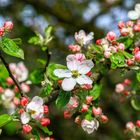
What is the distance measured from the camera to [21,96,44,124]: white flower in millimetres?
1751

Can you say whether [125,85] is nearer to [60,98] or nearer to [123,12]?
[60,98]

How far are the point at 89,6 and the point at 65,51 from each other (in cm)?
119

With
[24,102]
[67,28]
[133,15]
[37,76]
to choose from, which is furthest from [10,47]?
[67,28]

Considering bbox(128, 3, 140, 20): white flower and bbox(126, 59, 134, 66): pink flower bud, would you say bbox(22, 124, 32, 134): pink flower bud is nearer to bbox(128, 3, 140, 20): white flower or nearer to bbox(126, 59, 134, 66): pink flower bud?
bbox(126, 59, 134, 66): pink flower bud

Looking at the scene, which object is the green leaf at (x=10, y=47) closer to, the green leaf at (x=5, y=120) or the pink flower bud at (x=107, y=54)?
the green leaf at (x=5, y=120)

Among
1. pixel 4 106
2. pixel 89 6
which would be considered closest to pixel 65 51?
pixel 89 6

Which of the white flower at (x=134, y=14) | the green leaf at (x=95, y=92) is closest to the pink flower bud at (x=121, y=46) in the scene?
the green leaf at (x=95, y=92)

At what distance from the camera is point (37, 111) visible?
1.76 metres

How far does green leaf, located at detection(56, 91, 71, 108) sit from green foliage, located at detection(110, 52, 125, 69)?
22 centimetres

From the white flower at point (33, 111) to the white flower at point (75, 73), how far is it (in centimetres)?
13

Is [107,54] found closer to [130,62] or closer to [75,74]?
[130,62]

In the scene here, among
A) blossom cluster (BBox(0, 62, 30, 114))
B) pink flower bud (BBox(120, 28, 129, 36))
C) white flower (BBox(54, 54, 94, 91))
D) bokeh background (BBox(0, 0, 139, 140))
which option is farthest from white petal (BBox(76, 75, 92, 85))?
bokeh background (BBox(0, 0, 139, 140))

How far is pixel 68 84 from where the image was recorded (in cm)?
173

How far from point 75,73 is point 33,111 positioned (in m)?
0.21
